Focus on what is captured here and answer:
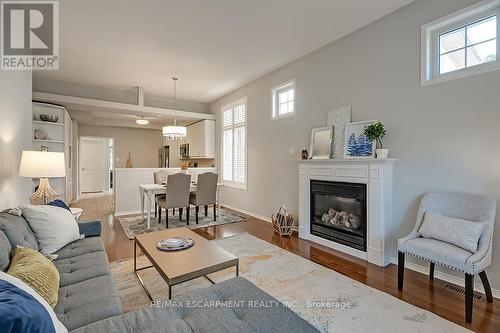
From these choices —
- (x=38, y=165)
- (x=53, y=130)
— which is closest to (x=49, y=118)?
A: (x=53, y=130)

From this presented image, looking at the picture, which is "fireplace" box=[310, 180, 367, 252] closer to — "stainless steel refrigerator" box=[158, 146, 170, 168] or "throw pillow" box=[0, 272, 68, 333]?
"throw pillow" box=[0, 272, 68, 333]

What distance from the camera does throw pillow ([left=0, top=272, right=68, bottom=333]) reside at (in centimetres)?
69

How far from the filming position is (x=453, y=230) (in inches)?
81.8

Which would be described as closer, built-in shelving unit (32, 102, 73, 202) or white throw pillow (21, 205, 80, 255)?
white throw pillow (21, 205, 80, 255)

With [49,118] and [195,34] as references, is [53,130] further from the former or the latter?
[195,34]

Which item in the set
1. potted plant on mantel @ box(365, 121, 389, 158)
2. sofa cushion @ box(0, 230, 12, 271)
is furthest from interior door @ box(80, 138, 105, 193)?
potted plant on mantel @ box(365, 121, 389, 158)

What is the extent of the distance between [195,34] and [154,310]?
332 centimetres

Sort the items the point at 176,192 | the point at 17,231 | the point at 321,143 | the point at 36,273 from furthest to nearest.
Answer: the point at 176,192 → the point at 321,143 → the point at 17,231 → the point at 36,273

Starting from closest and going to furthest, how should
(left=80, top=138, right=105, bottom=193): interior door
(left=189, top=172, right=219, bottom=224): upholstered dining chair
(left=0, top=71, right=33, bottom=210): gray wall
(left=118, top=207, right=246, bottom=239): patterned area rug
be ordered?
(left=0, top=71, right=33, bottom=210): gray wall
(left=118, top=207, right=246, bottom=239): patterned area rug
(left=189, top=172, right=219, bottom=224): upholstered dining chair
(left=80, top=138, right=105, bottom=193): interior door

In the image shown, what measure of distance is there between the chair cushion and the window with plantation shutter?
149 inches

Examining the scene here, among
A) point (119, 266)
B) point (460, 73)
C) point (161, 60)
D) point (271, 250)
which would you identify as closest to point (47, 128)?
point (161, 60)

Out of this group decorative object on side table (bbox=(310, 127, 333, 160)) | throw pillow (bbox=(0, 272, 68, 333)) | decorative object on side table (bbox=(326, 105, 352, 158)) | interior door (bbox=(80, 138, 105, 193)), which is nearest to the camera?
throw pillow (bbox=(0, 272, 68, 333))

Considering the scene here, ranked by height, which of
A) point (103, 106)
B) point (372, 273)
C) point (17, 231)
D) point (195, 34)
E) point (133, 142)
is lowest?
point (372, 273)

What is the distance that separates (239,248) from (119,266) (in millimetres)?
1447
